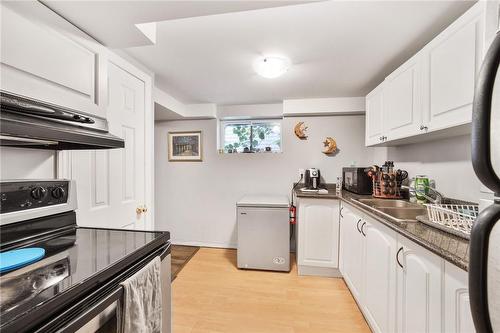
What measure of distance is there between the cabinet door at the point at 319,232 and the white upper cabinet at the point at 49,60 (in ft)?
6.89

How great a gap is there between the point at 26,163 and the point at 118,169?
53cm

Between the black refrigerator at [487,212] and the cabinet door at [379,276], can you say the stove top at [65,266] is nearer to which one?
the black refrigerator at [487,212]

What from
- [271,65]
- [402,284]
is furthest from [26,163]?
[402,284]

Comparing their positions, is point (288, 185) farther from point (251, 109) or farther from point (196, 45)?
point (196, 45)

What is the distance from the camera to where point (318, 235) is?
2.45 metres

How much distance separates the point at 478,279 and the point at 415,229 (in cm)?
86

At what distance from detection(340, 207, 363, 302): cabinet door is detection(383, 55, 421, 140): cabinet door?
2.62ft

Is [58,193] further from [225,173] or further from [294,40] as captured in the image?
[225,173]

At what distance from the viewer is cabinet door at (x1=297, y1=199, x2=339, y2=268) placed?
2420 millimetres

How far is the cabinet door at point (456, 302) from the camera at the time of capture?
30.3 inches

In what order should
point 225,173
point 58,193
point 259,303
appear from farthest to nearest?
point 225,173 < point 259,303 < point 58,193

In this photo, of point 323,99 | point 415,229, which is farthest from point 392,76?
point 415,229

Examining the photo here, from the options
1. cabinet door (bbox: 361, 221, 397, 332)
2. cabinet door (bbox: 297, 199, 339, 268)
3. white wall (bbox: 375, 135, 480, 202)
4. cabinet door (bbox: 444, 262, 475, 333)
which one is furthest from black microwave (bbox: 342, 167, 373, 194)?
cabinet door (bbox: 444, 262, 475, 333)

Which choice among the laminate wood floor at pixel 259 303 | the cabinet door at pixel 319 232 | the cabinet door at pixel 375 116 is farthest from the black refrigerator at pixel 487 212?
the cabinet door at pixel 319 232
